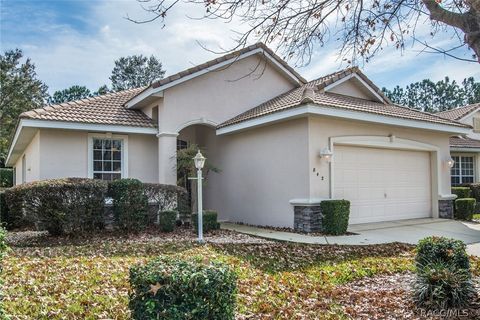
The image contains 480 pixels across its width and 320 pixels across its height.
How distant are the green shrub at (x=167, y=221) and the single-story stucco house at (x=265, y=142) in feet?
7.98

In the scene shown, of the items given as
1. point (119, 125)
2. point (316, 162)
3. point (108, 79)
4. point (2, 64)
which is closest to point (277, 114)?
point (316, 162)

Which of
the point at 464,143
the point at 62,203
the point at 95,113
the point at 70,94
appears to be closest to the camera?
the point at 62,203

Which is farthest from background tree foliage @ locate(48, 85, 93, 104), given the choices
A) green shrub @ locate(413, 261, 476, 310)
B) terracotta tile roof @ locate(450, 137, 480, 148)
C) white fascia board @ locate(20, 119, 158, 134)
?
green shrub @ locate(413, 261, 476, 310)

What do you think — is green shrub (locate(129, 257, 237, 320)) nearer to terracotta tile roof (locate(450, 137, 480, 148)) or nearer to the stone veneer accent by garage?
the stone veneer accent by garage

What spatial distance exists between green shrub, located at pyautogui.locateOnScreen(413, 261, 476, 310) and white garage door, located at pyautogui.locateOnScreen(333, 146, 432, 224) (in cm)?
678

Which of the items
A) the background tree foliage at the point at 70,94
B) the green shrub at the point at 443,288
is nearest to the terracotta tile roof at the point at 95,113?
the green shrub at the point at 443,288

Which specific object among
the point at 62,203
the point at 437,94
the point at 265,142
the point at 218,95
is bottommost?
the point at 62,203

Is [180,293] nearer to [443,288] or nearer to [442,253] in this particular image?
[443,288]

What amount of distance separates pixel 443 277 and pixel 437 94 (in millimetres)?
Answer: 63497

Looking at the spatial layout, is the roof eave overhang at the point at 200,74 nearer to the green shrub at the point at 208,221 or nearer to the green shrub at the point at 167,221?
the green shrub at the point at 167,221

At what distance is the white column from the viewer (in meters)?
13.1

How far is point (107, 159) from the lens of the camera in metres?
13.2

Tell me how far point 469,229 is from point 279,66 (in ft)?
29.4

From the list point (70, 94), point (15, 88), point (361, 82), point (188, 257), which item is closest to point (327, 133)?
point (361, 82)
